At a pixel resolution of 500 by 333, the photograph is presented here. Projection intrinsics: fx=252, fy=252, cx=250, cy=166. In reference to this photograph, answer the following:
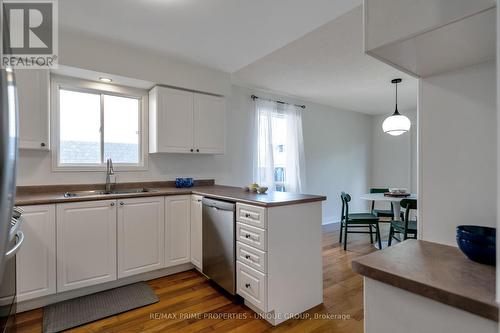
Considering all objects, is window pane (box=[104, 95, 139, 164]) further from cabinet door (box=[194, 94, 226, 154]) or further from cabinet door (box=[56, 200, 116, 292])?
cabinet door (box=[56, 200, 116, 292])

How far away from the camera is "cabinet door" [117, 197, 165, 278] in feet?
7.93

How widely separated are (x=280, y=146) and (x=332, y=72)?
1576mm

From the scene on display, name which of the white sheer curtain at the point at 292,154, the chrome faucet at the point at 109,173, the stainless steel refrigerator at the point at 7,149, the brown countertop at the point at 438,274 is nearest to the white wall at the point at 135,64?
the chrome faucet at the point at 109,173

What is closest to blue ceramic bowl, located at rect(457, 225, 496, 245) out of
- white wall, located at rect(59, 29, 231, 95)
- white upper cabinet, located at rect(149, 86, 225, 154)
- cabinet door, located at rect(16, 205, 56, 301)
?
cabinet door, located at rect(16, 205, 56, 301)

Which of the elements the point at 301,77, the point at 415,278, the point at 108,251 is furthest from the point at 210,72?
the point at 415,278

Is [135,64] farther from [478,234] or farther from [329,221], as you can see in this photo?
[329,221]

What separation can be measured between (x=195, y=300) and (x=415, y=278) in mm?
2012

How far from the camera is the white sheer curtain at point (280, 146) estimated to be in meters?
4.21

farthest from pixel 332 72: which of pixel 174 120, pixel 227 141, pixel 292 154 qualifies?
pixel 174 120

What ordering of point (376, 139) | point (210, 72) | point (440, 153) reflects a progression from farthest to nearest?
point (376, 139) < point (210, 72) < point (440, 153)

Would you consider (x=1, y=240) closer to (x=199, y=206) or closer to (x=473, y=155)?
(x=473, y=155)

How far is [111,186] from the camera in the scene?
9.46ft

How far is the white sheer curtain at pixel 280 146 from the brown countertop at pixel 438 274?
330 centimetres

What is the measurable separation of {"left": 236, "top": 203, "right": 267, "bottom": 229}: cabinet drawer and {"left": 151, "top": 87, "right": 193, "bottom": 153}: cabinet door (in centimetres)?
135
